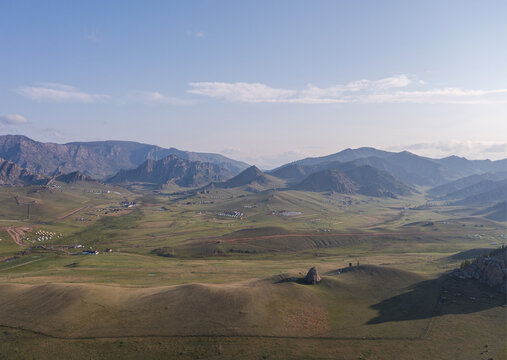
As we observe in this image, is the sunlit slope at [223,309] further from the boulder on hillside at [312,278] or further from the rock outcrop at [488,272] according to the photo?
the rock outcrop at [488,272]

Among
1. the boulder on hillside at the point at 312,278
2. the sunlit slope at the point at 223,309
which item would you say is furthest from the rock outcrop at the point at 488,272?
the boulder on hillside at the point at 312,278

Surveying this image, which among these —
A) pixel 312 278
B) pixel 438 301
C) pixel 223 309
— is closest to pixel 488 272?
pixel 438 301

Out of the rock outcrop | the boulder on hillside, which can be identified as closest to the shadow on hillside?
the rock outcrop

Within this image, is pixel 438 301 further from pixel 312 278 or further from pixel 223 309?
pixel 223 309

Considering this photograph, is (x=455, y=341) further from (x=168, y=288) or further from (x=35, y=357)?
(x=35, y=357)

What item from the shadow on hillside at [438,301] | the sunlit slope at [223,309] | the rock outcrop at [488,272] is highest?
the rock outcrop at [488,272]

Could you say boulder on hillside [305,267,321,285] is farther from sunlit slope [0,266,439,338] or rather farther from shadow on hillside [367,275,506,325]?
shadow on hillside [367,275,506,325]
